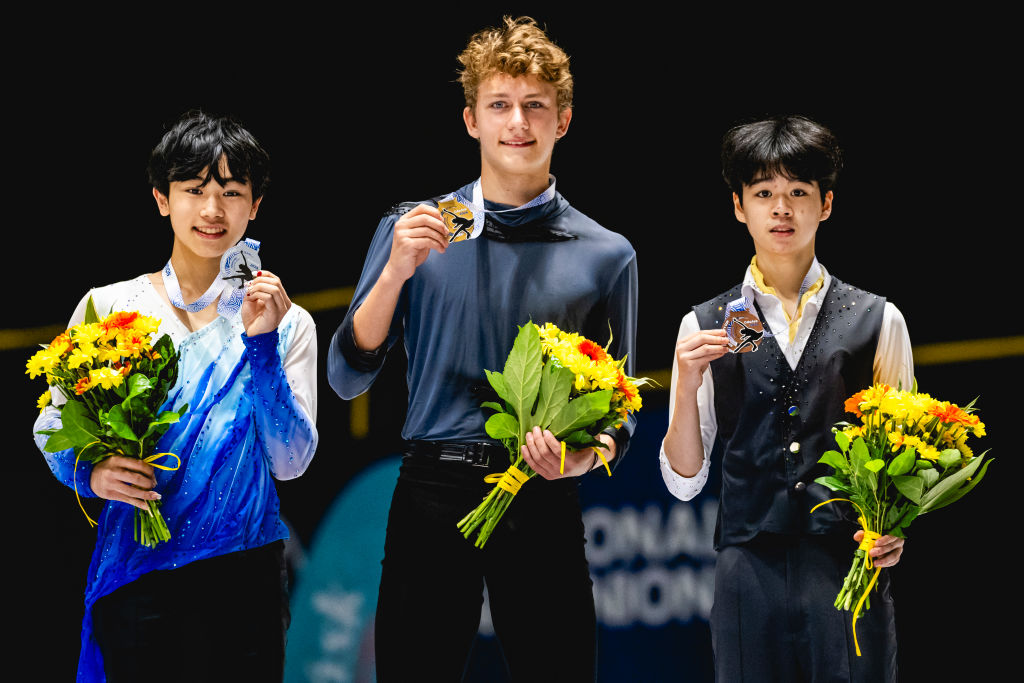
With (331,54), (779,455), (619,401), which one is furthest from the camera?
(331,54)

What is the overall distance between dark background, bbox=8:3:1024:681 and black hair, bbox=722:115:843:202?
0.97 metres

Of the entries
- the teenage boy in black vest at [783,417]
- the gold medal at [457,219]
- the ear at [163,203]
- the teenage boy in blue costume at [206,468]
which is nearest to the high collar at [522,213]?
the gold medal at [457,219]

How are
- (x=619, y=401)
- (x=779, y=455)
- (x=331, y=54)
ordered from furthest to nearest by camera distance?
(x=331, y=54) → (x=779, y=455) → (x=619, y=401)

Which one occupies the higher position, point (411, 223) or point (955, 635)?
point (411, 223)

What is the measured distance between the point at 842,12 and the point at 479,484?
246 centimetres

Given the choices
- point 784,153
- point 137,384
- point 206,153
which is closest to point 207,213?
point 206,153

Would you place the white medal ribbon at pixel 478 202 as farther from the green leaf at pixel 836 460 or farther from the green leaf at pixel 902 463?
the green leaf at pixel 902 463

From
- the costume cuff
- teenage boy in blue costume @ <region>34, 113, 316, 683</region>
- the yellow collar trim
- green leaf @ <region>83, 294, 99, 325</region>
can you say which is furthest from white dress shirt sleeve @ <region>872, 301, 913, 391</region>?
green leaf @ <region>83, 294, 99, 325</region>

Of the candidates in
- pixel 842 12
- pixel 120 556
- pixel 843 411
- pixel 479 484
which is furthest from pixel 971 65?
pixel 120 556

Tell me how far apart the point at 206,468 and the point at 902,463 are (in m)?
1.73

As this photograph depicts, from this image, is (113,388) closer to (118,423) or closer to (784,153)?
(118,423)

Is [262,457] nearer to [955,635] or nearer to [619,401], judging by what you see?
[619,401]

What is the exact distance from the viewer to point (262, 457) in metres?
3.13

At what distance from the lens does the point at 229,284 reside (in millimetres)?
3186
